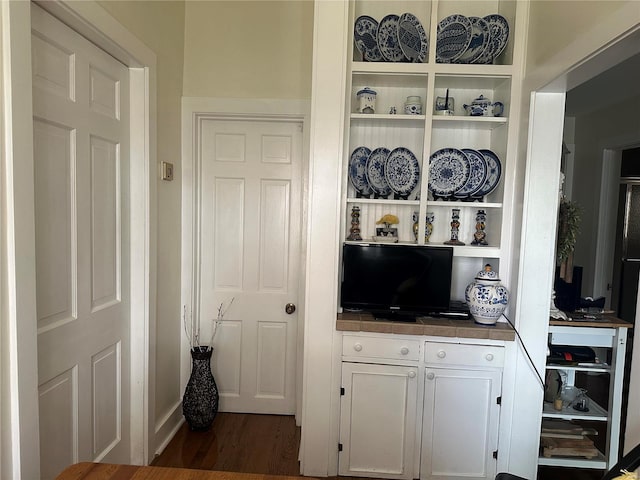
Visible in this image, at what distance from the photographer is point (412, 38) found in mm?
2148

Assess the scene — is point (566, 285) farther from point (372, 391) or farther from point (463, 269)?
point (372, 391)

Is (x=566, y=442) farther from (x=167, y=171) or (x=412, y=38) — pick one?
(x=167, y=171)

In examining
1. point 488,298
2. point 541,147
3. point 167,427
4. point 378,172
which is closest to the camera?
point 541,147

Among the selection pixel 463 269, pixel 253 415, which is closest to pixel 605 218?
pixel 463 269

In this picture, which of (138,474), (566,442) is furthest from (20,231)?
(566,442)

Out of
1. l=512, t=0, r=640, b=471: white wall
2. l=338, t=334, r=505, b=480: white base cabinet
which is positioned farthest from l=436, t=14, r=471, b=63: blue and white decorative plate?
l=338, t=334, r=505, b=480: white base cabinet

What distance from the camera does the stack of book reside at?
2.16m

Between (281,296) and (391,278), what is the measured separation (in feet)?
2.84

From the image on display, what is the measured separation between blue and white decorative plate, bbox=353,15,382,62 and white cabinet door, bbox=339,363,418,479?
165 centimetres

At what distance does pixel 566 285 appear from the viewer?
2285 millimetres

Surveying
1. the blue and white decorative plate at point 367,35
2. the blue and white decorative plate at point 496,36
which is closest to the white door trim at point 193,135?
the blue and white decorative plate at point 367,35

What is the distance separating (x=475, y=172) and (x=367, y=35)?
93cm

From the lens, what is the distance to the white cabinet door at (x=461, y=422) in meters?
2.05

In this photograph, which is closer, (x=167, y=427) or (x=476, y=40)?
(x=476, y=40)
